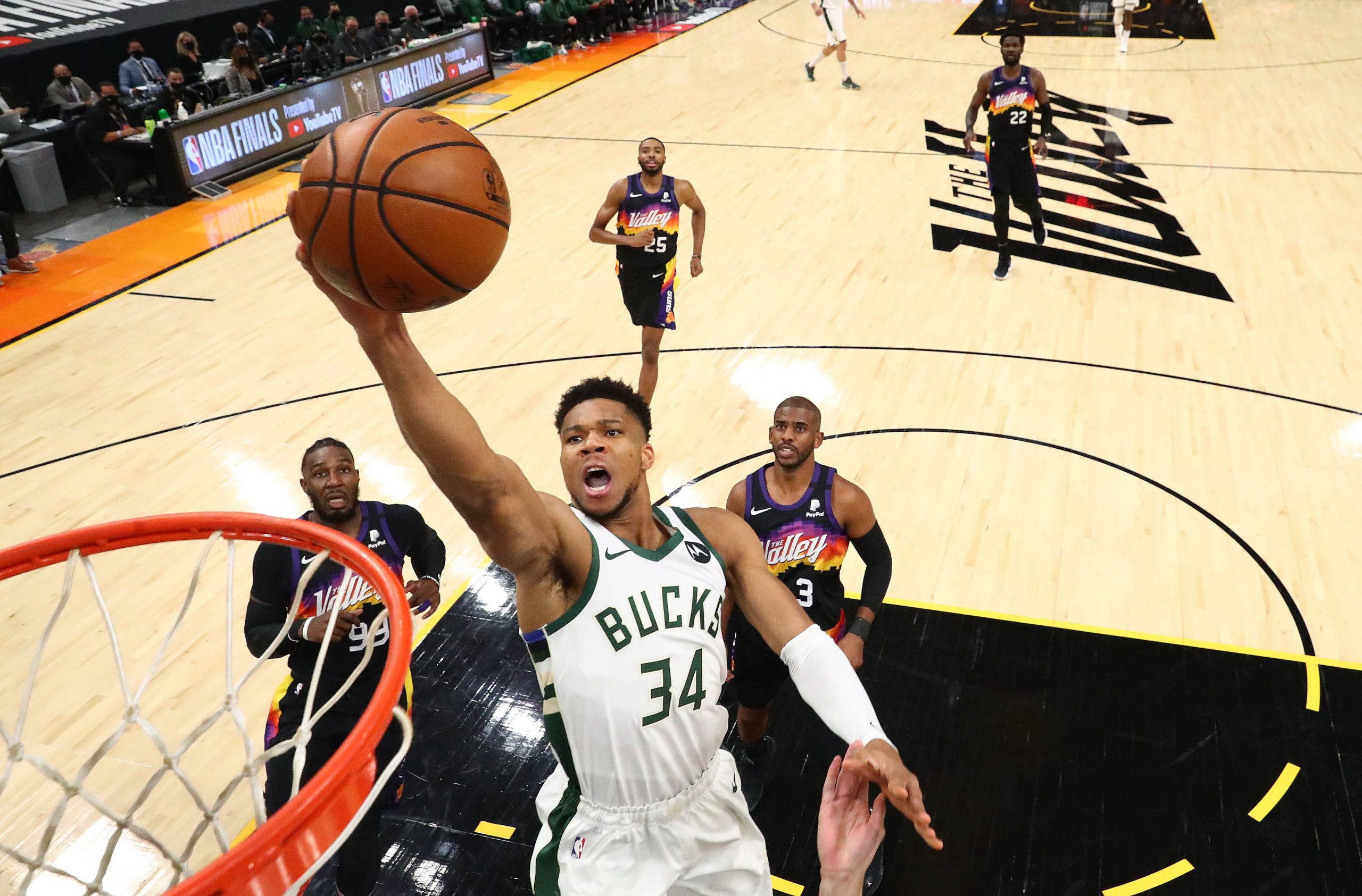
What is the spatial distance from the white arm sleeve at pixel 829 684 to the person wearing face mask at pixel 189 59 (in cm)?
1434

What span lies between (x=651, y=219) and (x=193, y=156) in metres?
7.94

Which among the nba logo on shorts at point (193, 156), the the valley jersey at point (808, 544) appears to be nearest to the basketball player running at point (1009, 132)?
the the valley jersey at point (808, 544)

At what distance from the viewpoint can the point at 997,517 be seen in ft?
20.2

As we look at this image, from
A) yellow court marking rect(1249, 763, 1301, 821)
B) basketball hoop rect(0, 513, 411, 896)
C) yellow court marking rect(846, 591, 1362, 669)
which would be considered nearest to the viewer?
basketball hoop rect(0, 513, 411, 896)

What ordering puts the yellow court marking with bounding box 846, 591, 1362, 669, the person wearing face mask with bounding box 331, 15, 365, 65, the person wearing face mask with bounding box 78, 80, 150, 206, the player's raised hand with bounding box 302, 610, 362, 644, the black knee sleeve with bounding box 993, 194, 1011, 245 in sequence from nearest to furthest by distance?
the player's raised hand with bounding box 302, 610, 362, 644 → the yellow court marking with bounding box 846, 591, 1362, 669 → the black knee sleeve with bounding box 993, 194, 1011, 245 → the person wearing face mask with bounding box 78, 80, 150, 206 → the person wearing face mask with bounding box 331, 15, 365, 65

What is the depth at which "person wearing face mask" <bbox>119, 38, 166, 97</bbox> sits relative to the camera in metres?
13.9

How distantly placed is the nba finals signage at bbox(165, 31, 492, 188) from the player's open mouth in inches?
454

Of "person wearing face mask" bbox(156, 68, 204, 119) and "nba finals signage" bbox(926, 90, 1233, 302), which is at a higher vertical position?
"person wearing face mask" bbox(156, 68, 204, 119)

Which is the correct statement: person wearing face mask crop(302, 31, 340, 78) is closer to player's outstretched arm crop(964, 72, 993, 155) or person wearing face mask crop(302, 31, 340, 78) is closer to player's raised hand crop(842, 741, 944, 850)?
player's outstretched arm crop(964, 72, 993, 155)

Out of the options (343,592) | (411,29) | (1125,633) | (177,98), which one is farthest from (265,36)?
(1125,633)

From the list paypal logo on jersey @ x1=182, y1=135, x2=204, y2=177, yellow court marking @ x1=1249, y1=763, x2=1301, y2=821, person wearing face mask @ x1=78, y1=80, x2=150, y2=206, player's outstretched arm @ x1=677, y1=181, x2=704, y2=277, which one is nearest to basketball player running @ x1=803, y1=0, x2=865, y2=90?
paypal logo on jersey @ x1=182, y1=135, x2=204, y2=177

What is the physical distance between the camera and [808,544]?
13.4 feet

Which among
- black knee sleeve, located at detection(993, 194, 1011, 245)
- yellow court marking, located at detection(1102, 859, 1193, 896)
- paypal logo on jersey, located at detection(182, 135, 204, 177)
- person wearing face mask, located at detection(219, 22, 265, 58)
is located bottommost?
yellow court marking, located at detection(1102, 859, 1193, 896)

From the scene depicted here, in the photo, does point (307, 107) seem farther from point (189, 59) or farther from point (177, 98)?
point (189, 59)
